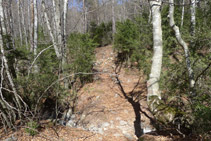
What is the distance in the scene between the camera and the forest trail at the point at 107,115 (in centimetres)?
370

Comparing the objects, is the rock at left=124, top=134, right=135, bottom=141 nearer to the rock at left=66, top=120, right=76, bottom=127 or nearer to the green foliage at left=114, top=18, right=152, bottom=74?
the rock at left=66, top=120, right=76, bottom=127

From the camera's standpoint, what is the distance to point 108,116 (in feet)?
16.7

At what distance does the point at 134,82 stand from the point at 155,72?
4.90 meters

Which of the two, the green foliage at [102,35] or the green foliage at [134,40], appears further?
the green foliage at [102,35]

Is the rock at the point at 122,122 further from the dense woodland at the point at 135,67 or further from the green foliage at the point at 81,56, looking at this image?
the green foliage at the point at 81,56

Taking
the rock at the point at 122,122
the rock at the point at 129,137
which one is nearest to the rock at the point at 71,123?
the rock at the point at 122,122

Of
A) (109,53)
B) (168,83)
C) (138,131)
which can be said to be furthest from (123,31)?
(138,131)

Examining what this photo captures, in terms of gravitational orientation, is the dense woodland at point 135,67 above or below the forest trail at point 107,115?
above

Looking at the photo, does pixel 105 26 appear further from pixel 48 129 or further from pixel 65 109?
pixel 48 129

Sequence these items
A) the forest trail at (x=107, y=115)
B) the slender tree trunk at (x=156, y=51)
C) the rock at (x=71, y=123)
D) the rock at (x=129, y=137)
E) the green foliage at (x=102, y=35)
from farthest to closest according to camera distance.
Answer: the green foliage at (x=102, y=35) → the rock at (x=71, y=123) → the rock at (x=129, y=137) → the forest trail at (x=107, y=115) → the slender tree trunk at (x=156, y=51)

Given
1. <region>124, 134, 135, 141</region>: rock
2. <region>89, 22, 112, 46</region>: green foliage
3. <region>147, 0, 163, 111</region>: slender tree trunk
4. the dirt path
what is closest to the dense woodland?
<region>147, 0, 163, 111</region>: slender tree trunk

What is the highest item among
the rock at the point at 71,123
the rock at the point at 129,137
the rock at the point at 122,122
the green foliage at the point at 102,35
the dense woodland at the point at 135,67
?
the green foliage at the point at 102,35

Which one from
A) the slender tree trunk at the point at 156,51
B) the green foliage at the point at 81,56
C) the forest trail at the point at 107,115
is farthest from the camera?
the green foliage at the point at 81,56

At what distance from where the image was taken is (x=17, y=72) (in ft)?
14.5
